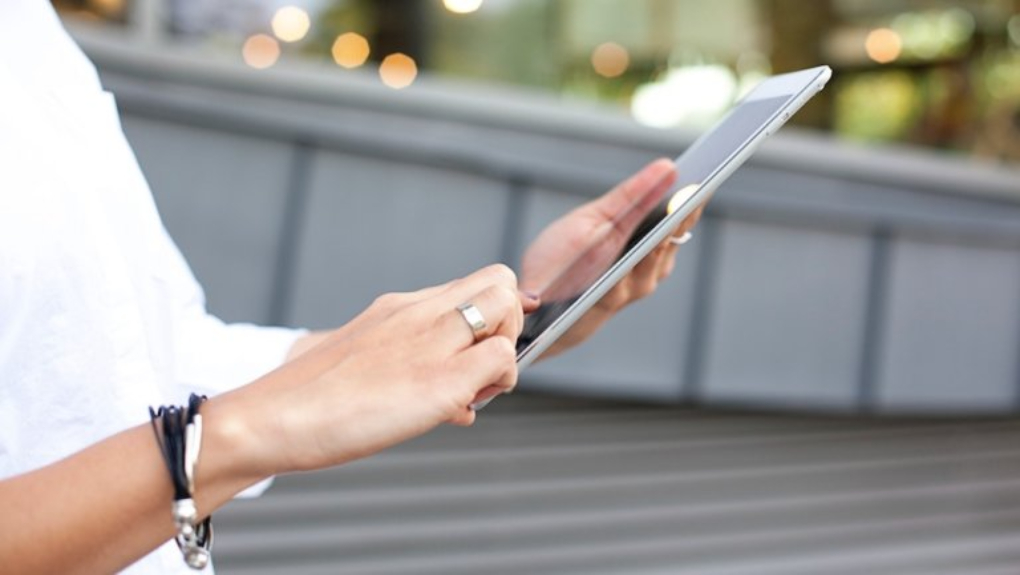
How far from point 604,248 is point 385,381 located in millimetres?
510

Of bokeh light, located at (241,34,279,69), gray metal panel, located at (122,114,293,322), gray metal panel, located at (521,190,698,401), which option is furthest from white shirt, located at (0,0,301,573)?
bokeh light, located at (241,34,279,69)

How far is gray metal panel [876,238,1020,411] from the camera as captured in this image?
3.31 m

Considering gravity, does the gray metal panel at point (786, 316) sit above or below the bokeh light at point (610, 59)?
below

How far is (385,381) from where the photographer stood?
73cm

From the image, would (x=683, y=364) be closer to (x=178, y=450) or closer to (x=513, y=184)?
(x=513, y=184)

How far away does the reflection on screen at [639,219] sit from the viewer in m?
0.96

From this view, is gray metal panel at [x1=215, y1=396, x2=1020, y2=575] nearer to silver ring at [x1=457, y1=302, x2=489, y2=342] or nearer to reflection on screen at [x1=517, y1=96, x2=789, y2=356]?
reflection on screen at [x1=517, y1=96, x2=789, y2=356]

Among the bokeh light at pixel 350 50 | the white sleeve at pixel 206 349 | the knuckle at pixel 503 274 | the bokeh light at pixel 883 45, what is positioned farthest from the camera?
the bokeh light at pixel 883 45

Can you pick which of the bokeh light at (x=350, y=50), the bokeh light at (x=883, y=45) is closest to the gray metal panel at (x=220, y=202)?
the bokeh light at (x=350, y=50)

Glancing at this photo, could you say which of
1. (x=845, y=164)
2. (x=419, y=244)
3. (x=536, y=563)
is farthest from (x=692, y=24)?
(x=536, y=563)

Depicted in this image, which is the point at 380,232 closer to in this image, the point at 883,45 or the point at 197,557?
the point at 197,557

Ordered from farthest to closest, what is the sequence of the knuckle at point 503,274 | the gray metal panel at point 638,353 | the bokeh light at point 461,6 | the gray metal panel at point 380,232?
the bokeh light at point 461,6 → the gray metal panel at point 638,353 → the gray metal panel at point 380,232 → the knuckle at point 503,274

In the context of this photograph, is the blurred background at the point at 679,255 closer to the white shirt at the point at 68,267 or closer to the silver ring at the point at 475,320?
the white shirt at the point at 68,267

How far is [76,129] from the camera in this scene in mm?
910
